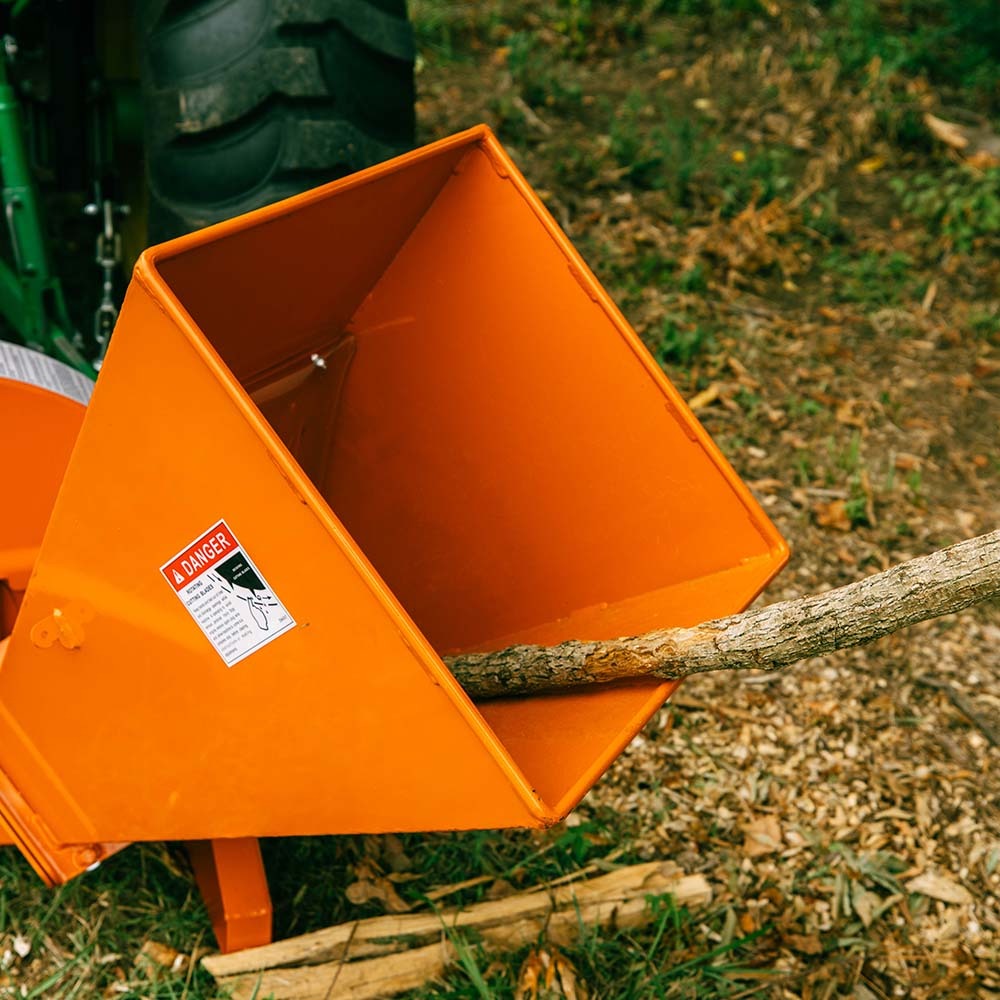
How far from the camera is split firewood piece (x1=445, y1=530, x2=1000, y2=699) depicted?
140cm

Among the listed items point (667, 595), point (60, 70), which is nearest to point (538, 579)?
point (667, 595)

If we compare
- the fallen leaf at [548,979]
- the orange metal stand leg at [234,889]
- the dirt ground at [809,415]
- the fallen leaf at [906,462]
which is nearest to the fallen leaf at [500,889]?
the fallen leaf at [548,979]

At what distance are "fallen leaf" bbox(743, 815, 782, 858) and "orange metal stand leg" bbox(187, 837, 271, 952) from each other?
0.99m

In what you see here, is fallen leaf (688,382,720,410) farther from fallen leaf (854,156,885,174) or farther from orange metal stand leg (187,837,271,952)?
orange metal stand leg (187,837,271,952)

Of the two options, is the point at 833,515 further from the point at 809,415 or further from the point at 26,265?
the point at 26,265

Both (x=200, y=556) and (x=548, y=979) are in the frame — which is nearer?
(x=200, y=556)

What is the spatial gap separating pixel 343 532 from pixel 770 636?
58 centimetres

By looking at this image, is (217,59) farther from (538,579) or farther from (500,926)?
(500,926)

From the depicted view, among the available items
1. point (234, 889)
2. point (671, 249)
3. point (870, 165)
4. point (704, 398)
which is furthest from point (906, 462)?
point (234, 889)

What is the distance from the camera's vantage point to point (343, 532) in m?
1.40

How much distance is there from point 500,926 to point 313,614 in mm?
947

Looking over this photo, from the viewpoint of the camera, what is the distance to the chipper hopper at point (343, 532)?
146cm

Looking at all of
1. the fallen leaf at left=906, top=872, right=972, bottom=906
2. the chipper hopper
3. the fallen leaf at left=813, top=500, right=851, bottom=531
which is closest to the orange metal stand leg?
the chipper hopper

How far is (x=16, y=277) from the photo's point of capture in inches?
103
